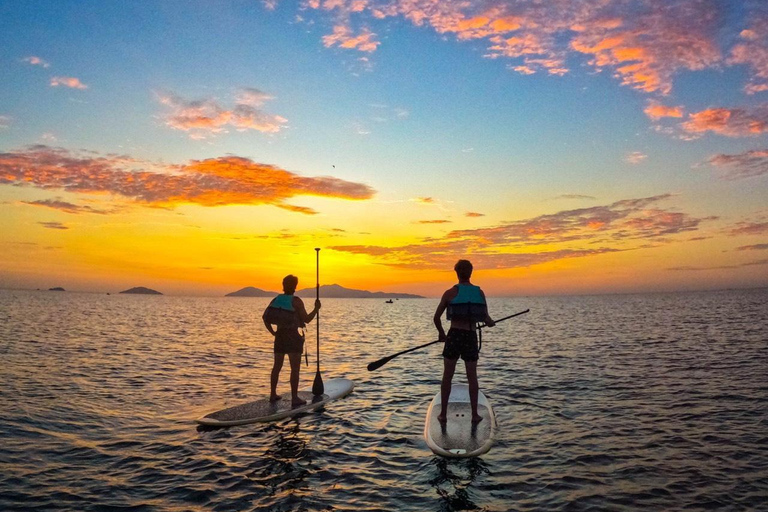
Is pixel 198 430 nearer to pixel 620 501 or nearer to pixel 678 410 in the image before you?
pixel 620 501

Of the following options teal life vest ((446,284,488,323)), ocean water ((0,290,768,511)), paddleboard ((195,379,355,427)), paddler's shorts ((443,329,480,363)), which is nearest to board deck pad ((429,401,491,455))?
ocean water ((0,290,768,511))

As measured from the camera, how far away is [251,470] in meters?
8.05

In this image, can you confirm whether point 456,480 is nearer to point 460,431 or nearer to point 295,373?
point 460,431

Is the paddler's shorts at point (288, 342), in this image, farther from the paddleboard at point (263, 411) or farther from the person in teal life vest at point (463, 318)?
the person in teal life vest at point (463, 318)

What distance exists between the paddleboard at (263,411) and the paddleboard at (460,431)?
3441 mm

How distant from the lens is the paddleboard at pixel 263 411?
1075cm

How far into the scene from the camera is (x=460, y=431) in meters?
9.48

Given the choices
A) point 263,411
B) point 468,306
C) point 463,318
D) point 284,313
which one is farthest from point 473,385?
point 263,411

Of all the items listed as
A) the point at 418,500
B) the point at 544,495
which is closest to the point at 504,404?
the point at 544,495

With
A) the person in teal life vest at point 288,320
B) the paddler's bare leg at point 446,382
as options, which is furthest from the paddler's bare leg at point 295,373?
the paddler's bare leg at point 446,382

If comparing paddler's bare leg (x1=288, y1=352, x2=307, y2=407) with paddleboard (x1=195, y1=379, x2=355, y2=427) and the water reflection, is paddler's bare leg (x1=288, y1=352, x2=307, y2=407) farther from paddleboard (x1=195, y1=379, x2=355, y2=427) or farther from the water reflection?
the water reflection

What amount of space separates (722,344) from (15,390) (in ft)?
116

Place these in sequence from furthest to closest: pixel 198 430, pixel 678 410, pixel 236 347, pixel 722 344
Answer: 1. pixel 236 347
2. pixel 722 344
3. pixel 678 410
4. pixel 198 430

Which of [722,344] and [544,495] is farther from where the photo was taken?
[722,344]
